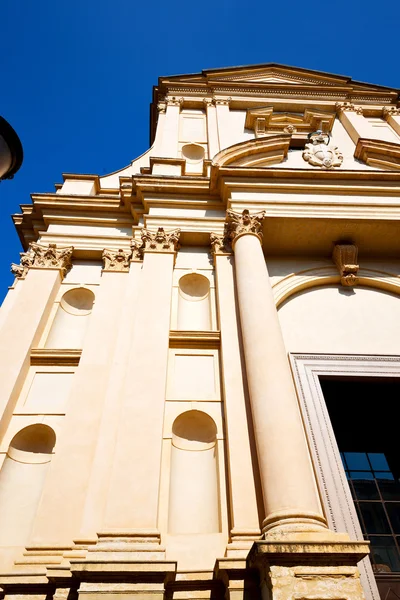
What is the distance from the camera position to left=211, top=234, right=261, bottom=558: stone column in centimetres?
571

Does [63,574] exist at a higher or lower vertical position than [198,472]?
lower

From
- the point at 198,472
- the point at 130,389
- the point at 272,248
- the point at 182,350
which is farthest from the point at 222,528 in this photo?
the point at 272,248

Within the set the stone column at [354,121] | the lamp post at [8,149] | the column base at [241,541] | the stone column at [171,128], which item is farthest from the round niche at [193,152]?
the column base at [241,541]

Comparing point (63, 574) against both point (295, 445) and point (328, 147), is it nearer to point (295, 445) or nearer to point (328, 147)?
point (295, 445)

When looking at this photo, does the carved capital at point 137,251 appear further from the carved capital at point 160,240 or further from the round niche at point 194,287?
the round niche at point 194,287

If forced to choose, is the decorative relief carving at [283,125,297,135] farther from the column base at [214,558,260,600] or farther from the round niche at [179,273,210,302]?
the column base at [214,558,260,600]

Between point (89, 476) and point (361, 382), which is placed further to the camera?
point (361, 382)

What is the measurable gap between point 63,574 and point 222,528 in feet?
7.29

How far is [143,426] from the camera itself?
22.2 ft

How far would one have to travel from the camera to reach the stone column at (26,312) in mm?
7836

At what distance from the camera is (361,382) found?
874cm

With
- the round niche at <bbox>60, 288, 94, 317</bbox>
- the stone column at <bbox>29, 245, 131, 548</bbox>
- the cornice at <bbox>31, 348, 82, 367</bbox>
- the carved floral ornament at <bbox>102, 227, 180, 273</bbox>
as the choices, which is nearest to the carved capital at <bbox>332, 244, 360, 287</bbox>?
the carved floral ornament at <bbox>102, 227, 180, 273</bbox>

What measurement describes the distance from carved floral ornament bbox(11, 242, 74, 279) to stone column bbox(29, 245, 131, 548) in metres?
1.38

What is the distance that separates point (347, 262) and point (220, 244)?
3.34 metres
